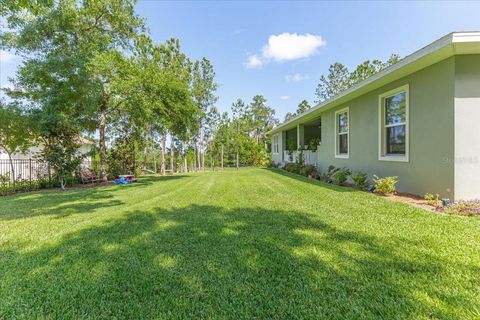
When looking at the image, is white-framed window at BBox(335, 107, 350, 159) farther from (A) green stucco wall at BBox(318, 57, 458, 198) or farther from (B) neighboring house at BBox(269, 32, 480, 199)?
(A) green stucco wall at BBox(318, 57, 458, 198)

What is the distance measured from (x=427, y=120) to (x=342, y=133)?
167 inches

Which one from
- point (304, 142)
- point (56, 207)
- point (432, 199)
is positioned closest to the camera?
point (432, 199)

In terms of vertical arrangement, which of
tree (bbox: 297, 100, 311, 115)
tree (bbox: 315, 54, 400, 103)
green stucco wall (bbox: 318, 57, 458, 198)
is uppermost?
tree (bbox: 315, 54, 400, 103)

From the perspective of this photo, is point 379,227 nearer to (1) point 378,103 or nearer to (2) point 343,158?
(1) point 378,103

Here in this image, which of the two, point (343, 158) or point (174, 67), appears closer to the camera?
point (343, 158)

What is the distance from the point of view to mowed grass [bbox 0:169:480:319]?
179 centimetres

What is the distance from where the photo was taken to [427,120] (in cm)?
531

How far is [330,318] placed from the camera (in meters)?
1.63

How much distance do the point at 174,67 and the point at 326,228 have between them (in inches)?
683

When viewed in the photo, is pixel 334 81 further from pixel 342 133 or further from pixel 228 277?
pixel 228 277

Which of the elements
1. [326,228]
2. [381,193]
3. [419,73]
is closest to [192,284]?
[326,228]

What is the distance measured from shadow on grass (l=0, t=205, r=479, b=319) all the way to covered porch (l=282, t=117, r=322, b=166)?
10.1 metres

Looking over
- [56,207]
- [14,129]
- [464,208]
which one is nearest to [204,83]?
[14,129]

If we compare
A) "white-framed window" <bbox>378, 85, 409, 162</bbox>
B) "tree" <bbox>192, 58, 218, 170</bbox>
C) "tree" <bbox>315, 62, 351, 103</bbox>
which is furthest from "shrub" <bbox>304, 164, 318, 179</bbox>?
"tree" <bbox>315, 62, 351, 103</bbox>
